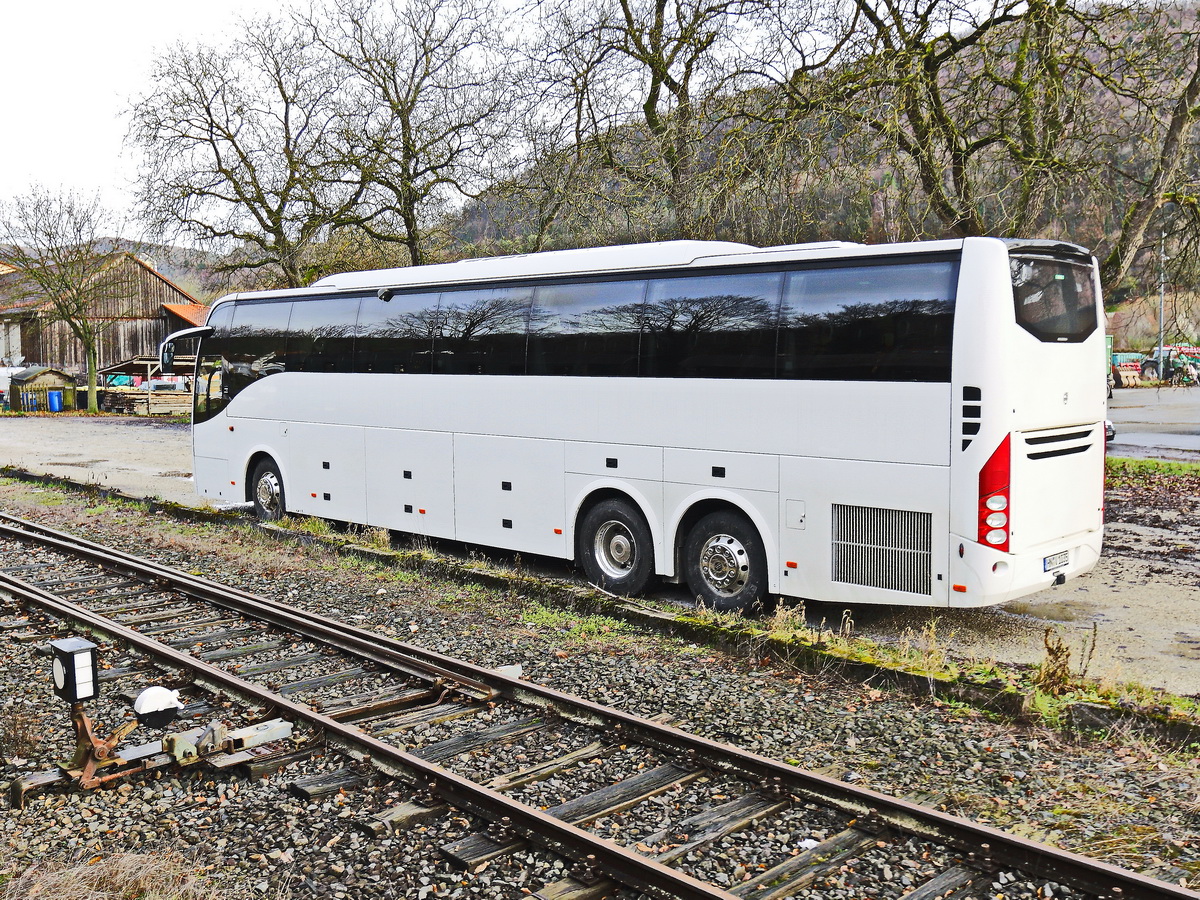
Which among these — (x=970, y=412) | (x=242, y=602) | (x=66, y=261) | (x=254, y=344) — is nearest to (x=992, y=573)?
(x=970, y=412)

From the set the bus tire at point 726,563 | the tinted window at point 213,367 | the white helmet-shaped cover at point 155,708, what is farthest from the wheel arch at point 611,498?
the tinted window at point 213,367

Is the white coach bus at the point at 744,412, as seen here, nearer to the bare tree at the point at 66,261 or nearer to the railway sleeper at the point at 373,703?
the railway sleeper at the point at 373,703

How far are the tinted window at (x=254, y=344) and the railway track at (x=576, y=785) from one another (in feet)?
19.7

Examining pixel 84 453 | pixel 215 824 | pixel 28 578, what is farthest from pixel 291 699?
pixel 84 453

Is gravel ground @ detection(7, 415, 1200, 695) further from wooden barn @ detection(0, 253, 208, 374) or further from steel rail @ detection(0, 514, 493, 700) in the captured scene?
wooden barn @ detection(0, 253, 208, 374)

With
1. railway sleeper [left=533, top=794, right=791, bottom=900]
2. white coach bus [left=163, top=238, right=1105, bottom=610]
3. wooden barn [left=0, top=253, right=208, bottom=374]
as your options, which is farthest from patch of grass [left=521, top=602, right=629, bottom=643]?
wooden barn [left=0, top=253, right=208, bottom=374]

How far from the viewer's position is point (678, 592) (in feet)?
36.8

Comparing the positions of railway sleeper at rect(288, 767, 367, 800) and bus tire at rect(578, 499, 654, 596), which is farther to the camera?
bus tire at rect(578, 499, 654, 596)

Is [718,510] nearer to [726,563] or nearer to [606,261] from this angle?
[726,563]

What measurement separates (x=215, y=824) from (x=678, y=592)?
21.0 feet

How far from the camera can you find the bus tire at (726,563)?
9680 millimetres

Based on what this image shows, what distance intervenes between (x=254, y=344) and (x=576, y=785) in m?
11.1

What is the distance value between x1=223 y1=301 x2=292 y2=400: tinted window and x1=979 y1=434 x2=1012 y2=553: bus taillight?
10.1 meters

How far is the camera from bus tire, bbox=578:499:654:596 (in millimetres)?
10617
